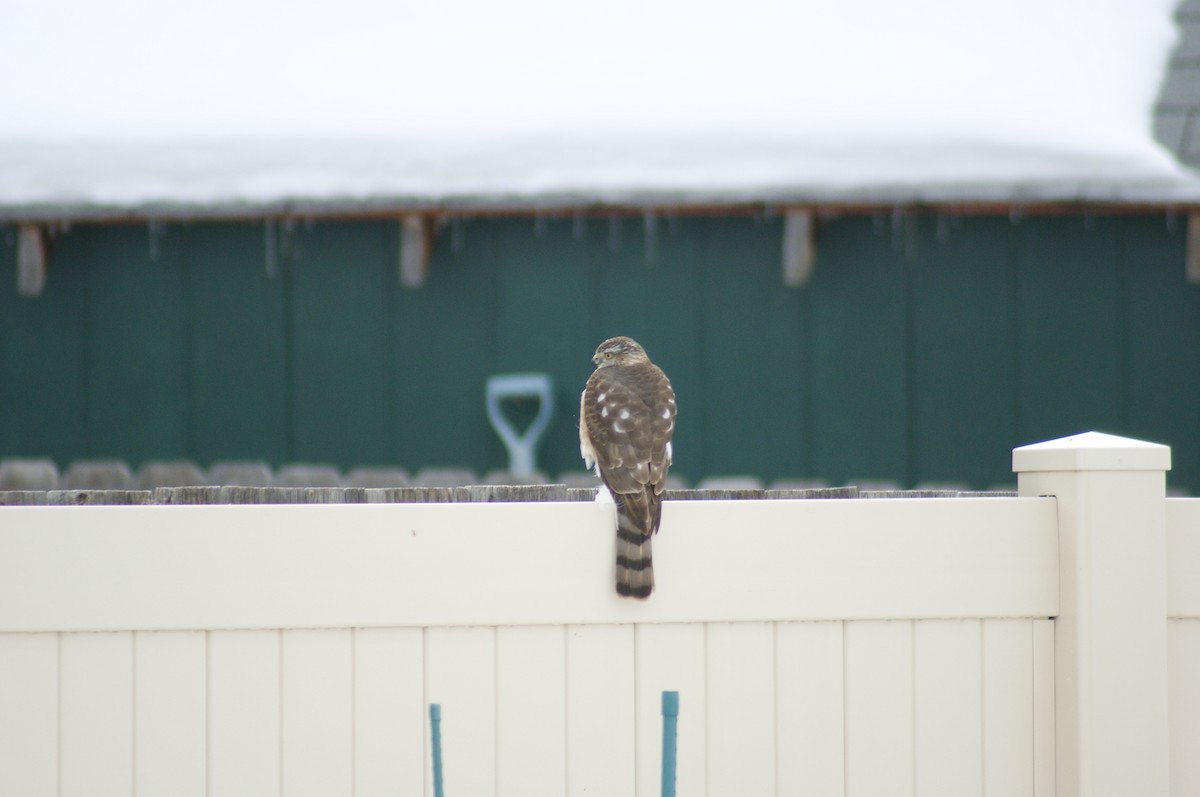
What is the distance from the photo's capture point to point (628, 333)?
227 inches

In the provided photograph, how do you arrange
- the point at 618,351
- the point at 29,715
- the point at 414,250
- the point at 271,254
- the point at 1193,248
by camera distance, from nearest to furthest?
1. the point at 29,715
2. the point at 618,351
3. the point at 1193,248
4. the point at 414,250
5. the point at 271,254

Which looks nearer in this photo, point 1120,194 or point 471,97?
point 1120,194

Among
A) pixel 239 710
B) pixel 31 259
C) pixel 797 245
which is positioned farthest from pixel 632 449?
pixel 31 259

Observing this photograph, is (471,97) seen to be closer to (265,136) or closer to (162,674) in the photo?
(265,136)

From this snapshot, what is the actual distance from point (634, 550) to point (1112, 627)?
95cm

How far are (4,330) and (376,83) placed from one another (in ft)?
7.19

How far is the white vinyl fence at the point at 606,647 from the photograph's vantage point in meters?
2.23

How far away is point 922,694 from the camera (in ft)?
7.70

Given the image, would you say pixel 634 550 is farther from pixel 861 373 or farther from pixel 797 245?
pixel 861 373

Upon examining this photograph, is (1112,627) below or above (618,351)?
below

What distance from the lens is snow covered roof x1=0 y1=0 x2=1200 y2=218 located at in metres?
5.17

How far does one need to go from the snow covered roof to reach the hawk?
2032 mm

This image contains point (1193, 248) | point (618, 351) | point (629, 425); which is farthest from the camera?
point (1193, 248)

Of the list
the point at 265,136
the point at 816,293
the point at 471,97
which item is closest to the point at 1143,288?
the point at 816,293
